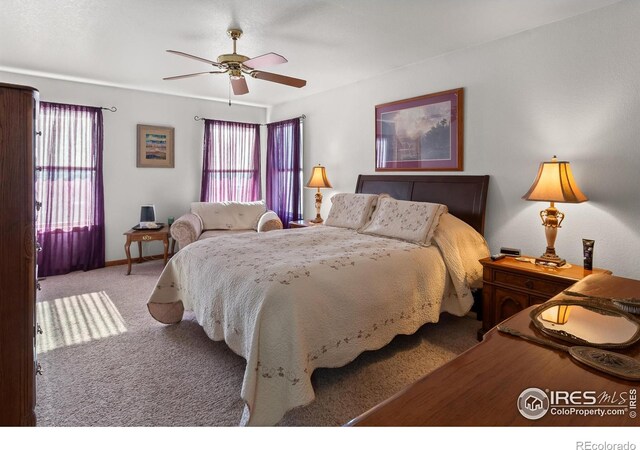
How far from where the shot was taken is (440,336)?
9.45 ft

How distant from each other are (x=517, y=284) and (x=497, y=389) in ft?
6.95

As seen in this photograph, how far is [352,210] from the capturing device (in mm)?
3850

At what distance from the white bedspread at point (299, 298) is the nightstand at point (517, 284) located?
184 millimetres

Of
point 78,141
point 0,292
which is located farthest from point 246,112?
point 0,292

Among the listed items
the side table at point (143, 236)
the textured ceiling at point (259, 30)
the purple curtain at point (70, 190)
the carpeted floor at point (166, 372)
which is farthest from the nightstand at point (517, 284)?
the purple curtain at point (70, 190)

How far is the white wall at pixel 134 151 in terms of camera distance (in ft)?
15.6

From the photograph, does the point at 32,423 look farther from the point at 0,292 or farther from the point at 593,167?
the point at 593,167

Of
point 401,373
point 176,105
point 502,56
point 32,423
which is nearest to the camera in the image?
point 32,423

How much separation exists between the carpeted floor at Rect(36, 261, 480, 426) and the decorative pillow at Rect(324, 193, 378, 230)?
1.25 metres

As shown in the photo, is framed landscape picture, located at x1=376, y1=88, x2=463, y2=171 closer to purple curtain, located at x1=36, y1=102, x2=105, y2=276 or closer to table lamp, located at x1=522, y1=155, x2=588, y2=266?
table lamp, located at x1=522, y1=155, x2=588, y2=266

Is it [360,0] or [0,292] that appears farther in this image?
[360,0]

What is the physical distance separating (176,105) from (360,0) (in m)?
3.81
